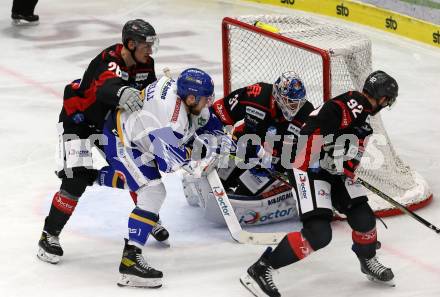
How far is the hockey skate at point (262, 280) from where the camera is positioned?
430 centimetres

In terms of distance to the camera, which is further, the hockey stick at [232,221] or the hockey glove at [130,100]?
the hockey stick at [232,221]

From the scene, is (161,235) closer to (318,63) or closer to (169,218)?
(169,218)

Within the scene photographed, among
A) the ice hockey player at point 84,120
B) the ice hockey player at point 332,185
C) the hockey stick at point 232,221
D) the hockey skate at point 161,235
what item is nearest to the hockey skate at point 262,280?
the ice hockey player at point 332,185

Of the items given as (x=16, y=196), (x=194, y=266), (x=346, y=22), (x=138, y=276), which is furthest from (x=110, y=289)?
(x=346, y=22)

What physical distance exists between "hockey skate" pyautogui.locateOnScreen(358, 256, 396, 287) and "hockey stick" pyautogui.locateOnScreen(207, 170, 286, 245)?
1.80ft

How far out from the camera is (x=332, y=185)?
14.8ft

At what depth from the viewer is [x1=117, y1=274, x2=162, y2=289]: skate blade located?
14.5 ft

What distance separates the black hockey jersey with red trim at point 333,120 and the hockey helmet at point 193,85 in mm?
460

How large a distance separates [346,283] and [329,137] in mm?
669

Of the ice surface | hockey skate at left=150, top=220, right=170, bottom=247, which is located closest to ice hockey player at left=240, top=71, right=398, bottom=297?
the ice surface

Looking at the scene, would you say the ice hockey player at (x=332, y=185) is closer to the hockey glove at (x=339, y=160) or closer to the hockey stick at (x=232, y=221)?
the hockey glove at (x=339, y=160)

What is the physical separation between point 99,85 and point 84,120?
246 mm

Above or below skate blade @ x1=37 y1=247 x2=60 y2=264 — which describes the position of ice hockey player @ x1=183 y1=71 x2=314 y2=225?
above

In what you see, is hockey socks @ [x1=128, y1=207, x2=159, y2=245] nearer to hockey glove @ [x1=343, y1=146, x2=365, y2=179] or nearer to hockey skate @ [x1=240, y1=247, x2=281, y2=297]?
hockey skate @ [x1=240, y1=247, x2=281, y2=297]
